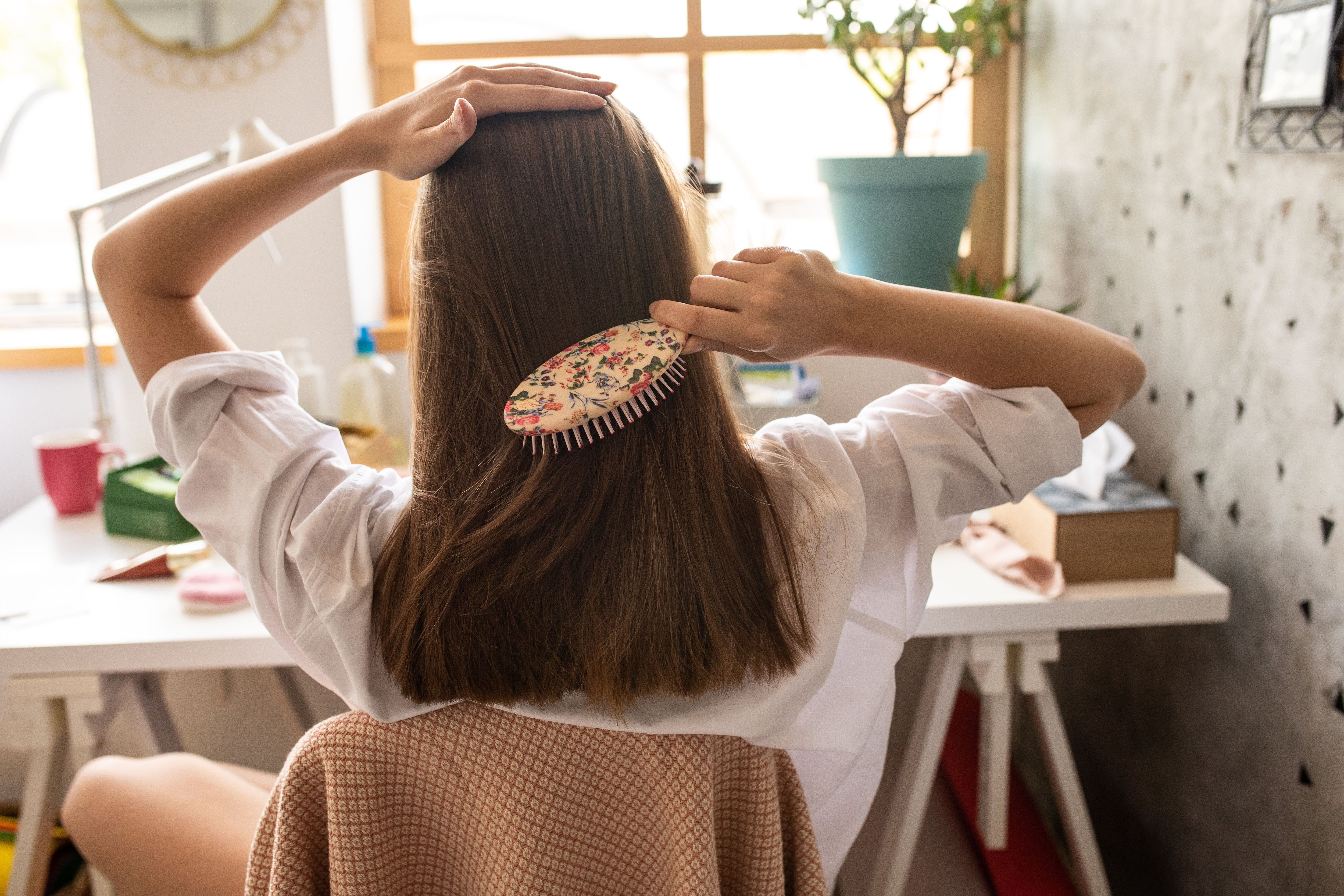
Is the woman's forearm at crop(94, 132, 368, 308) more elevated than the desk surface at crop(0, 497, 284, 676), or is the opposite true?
the woman's forearm at crop(94, 132, 368, 308)

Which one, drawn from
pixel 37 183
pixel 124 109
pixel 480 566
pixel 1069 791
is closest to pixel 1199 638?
pixel 1069 791

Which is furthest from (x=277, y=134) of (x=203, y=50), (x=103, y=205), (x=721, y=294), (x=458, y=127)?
(x=721, y=294)

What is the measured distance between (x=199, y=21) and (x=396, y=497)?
1.25 m

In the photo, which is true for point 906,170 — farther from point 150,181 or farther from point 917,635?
point 150,181

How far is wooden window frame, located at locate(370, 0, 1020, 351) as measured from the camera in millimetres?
1811

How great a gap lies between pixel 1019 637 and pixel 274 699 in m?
1.16

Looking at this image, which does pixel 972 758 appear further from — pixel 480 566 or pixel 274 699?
pixel 480 566

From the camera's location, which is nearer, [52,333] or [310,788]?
[310,788]

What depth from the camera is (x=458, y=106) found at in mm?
624

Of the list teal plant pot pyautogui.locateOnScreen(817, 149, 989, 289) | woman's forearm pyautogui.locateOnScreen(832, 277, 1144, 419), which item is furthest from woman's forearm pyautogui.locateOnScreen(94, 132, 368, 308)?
teal plant pot pyautogui.locateOnScreen(817, 149, 989, 289)

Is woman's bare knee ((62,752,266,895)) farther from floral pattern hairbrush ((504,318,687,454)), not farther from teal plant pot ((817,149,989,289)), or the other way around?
teal plant pot ((817,149,989,289))

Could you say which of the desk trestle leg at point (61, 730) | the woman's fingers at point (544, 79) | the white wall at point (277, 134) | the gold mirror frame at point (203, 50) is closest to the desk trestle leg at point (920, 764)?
the woman's fingers at point (544, 79)

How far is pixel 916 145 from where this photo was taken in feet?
6.20

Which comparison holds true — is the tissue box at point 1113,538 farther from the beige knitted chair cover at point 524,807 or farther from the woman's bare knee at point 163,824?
the woman's bare knee at point 163,824
